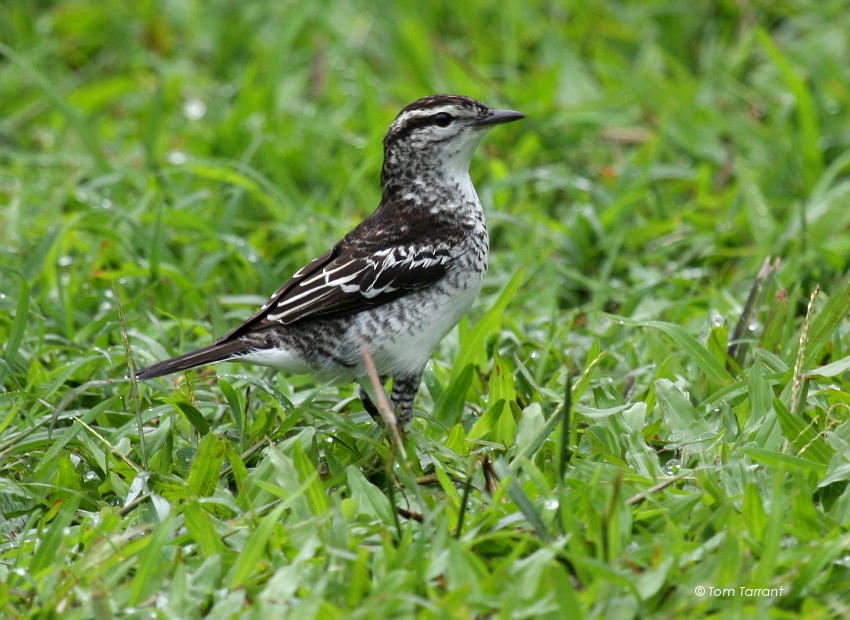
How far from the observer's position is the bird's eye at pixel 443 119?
16.8 ft

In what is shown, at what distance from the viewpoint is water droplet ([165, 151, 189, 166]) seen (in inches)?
302

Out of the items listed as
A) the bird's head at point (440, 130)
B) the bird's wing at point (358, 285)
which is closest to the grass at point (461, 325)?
the bird's wing at point (358, 285)

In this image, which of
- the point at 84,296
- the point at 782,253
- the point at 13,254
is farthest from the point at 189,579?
the point at 782,253

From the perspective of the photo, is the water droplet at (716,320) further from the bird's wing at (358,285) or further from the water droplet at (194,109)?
the water droplet at (194,109)

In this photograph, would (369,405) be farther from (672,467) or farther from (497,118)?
(497,118)

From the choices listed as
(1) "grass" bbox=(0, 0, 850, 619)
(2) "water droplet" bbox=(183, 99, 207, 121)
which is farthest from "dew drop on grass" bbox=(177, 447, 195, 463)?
(2) "water droplet" bbox=(183, 99, 207, 121)

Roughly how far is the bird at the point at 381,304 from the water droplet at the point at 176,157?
9.98ft

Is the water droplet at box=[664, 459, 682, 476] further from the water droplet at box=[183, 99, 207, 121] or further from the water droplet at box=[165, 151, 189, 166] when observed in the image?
the water droplet at box=[183, 99, 207, 121]

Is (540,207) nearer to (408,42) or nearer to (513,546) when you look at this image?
(408,42)

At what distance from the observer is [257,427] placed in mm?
4715

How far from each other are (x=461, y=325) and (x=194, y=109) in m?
4.11

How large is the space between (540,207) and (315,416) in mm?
3398

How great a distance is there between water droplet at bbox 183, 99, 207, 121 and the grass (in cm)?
5

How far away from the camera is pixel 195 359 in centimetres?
441
